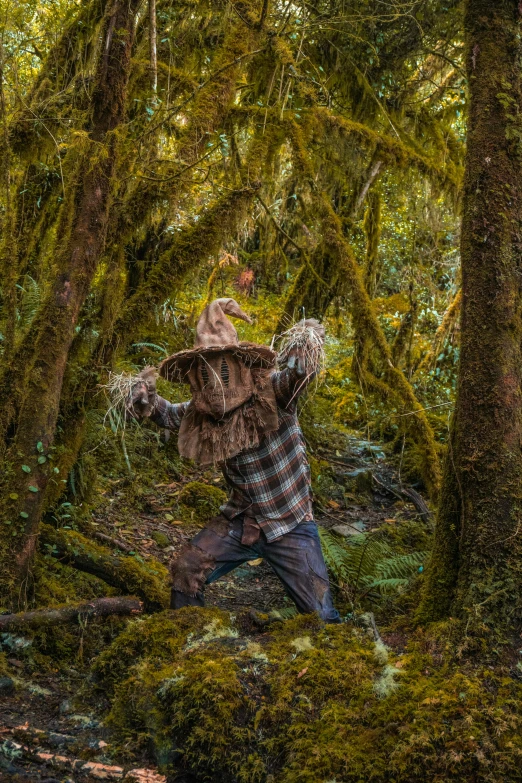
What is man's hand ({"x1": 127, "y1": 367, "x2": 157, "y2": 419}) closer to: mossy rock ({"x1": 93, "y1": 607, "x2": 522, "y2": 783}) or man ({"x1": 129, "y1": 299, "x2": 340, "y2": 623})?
man ({"x1": 129, "y1": 299, "x2": 340, "y2": 623})

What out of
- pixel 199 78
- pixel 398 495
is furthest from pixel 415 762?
pixel 199 78

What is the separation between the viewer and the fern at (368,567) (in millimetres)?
5066

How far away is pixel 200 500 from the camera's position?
24.8ft

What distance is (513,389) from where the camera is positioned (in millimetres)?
3383

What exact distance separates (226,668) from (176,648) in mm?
520

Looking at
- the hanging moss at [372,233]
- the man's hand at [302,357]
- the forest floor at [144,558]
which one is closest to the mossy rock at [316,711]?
the forest floor at [144,558]

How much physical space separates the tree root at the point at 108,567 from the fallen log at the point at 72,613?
333mm

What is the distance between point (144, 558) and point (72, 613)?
1848 mm

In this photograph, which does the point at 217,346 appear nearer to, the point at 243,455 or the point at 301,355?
the point at 301,355

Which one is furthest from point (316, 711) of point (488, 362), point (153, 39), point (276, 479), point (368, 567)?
point (153, 39)

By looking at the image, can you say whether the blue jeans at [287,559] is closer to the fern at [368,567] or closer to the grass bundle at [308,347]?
the fern at [368,567]

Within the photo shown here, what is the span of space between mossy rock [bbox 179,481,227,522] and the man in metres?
2.68

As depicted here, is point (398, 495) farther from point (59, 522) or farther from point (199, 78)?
point (199, 78)

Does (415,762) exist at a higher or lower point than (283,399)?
lower
